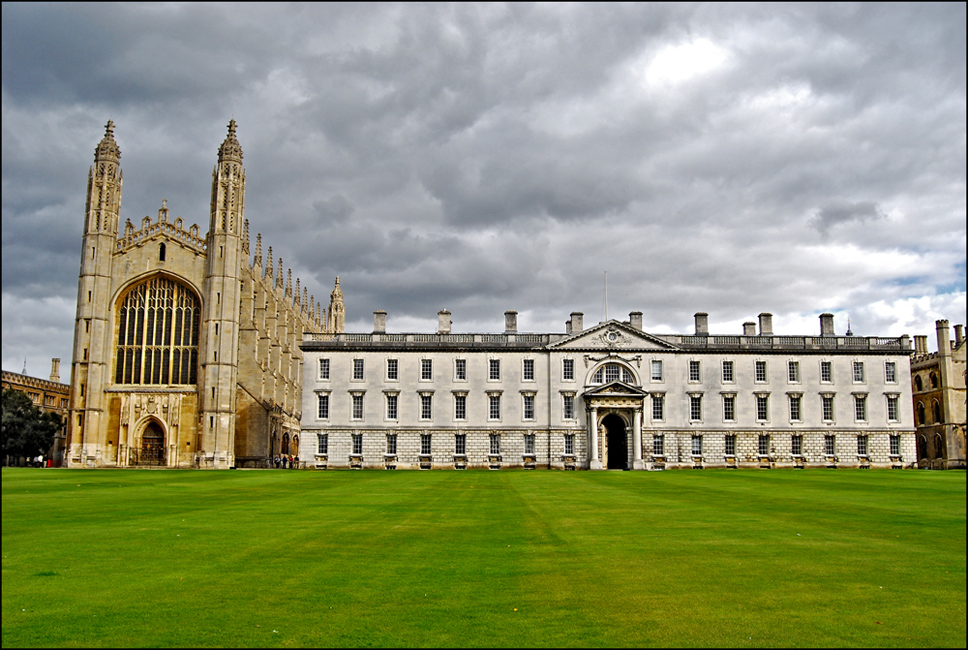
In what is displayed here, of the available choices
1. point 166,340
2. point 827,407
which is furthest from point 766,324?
point 166,340

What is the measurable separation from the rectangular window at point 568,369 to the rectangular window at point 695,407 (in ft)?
32.6

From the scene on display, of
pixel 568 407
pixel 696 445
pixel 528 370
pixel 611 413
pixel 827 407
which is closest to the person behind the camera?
pixel 611 413

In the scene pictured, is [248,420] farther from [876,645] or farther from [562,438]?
[876,645]

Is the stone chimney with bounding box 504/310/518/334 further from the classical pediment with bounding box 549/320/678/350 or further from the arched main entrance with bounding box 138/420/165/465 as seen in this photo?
the arched main entrance with bounding box 138/420/165/465

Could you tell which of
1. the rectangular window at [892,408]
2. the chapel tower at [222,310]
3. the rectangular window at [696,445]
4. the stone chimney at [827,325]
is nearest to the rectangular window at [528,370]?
the rectangular window at [696,445]

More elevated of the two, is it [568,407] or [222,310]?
[222,310]

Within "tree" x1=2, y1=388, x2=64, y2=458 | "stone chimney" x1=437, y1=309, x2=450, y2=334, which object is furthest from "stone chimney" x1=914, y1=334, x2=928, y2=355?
"tree" x1=2, y1=388, x2=64, y2=458

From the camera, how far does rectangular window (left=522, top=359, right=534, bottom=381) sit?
6400 cm

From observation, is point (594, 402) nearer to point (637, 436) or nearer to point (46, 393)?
point (637, 436)

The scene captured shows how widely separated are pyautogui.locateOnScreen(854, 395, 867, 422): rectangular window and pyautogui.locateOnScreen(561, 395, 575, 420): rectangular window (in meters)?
23.6

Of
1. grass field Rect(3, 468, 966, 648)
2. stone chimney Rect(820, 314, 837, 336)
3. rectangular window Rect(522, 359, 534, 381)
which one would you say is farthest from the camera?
stone chimney Rect(820, 314, 837, 336)

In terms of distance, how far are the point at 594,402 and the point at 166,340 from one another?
3702 cm

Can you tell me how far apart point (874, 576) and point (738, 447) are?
5547 centimetres

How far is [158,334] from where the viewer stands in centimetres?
6731
